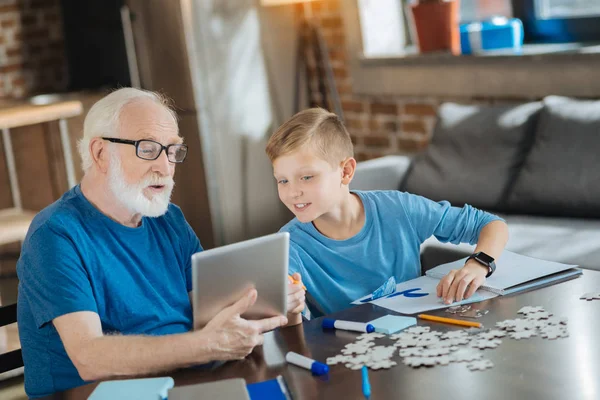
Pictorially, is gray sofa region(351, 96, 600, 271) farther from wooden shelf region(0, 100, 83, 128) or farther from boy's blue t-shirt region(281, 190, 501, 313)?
wooden shelf region(0, 100, 83, 128)

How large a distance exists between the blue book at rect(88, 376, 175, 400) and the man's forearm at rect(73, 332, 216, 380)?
8 centimetres

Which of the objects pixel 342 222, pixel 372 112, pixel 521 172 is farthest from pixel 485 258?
pixel 372 112

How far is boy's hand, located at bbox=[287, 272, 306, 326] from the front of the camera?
1.81 m

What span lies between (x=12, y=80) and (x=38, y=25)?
45 cm

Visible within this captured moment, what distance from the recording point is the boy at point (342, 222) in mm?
2107

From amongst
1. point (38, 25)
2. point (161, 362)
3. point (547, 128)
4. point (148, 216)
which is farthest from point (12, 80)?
point (161, 362)

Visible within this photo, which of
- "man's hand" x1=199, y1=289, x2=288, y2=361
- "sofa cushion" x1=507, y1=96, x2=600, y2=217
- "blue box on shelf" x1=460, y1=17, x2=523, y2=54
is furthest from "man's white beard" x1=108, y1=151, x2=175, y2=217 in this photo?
"blue box on shelf" x1=460, y1=17, x2=523, y2=54

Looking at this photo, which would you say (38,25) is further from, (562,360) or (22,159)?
(562,360)

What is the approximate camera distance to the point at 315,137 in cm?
215

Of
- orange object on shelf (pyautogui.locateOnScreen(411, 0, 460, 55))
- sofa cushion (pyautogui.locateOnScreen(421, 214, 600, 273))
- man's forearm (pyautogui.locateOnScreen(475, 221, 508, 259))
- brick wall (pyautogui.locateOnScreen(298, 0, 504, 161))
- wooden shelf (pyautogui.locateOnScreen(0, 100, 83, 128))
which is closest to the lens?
man's forearm (pyautogui.locateOnScreen(475, 221, 508, 259))

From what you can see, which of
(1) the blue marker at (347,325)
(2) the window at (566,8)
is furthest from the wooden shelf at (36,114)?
(1) the blue marker at (347,325)

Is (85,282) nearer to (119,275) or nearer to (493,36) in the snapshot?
(119,275)

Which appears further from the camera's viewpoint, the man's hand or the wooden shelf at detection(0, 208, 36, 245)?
the wooden shelf at detection(0, 208, 36, 245)

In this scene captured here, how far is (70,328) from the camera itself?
165 centimetres
